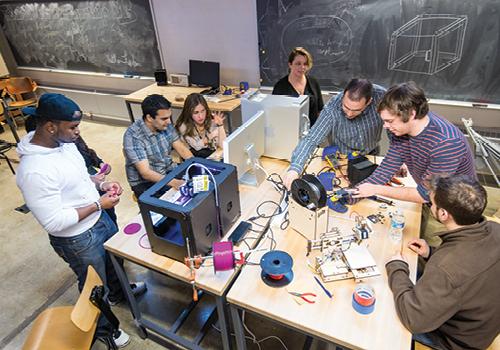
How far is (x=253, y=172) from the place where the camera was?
2156 millimetres

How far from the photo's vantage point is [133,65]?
4.76 m

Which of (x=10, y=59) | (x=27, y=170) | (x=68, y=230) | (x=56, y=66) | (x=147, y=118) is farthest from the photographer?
(x=10, y=59)

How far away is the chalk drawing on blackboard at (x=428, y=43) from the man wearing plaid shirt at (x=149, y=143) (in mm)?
2279

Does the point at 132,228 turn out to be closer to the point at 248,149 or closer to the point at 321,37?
the point at 248,149

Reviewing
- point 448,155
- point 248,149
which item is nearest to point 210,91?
point 248,149

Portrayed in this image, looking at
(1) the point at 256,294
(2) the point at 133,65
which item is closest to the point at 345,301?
(1) the point at 256,294

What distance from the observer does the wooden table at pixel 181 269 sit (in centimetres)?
154

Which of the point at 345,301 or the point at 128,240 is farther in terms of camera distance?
the point at 128,240

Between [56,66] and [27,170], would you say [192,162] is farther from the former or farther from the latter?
[56,66]

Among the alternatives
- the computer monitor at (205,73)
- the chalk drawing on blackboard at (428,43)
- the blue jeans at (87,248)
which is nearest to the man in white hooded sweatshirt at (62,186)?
the blue jeans at (87,248)

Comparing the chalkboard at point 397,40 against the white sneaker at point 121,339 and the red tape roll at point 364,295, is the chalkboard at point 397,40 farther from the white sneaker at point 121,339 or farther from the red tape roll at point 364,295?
the white sneaker at point 121,339

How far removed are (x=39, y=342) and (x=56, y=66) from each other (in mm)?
5433

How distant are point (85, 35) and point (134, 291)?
419cm

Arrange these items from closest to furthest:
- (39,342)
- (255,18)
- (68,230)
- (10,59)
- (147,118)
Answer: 1. (39,342)
2. (68,230)
3. (147,118)
4. (255,18)
5. (10,59)
